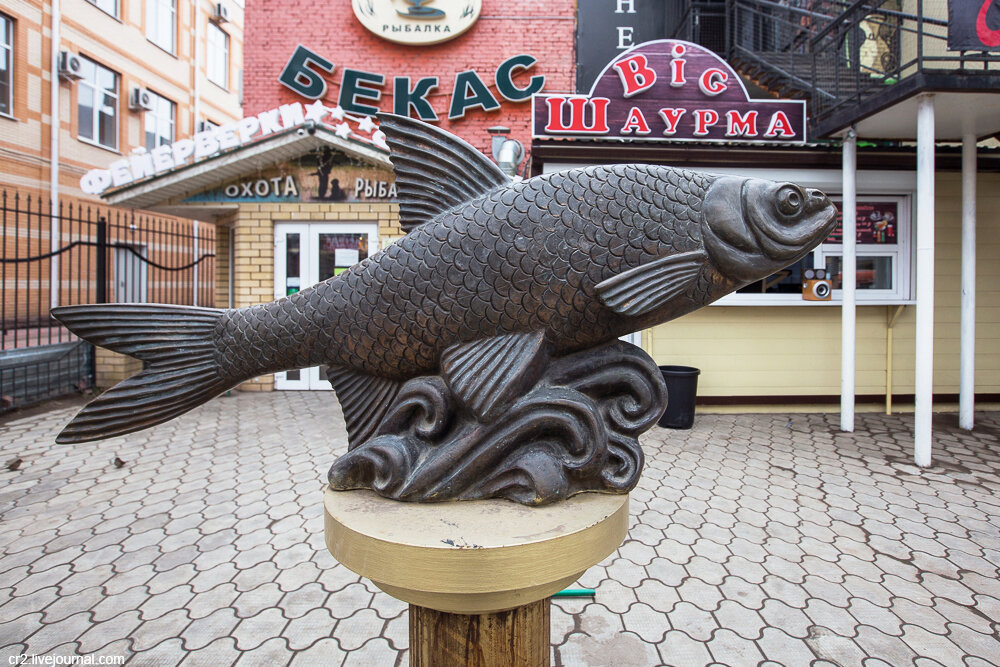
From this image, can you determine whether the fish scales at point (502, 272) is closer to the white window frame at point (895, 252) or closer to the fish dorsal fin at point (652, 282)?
the fish dorsal fin at point (652, 282)

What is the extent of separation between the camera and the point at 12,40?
1052 cm

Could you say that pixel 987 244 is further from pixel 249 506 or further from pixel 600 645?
pixel 249 506

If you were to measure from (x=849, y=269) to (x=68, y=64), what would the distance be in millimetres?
13820

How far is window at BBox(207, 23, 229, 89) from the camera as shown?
1648cm

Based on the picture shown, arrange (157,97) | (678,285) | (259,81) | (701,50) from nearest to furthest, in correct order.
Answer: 1. (678,285)
2. (701,50)
3. (259,81)
4. (157,97)

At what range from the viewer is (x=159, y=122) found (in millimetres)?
14500

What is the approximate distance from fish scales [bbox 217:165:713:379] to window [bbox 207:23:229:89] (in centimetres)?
1804

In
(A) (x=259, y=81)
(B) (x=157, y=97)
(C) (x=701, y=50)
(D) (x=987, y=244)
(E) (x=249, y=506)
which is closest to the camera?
(E) (x=249, y=506)

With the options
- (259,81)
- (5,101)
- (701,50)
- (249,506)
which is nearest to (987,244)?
(701,50)

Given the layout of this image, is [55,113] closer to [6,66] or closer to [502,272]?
[6,66]

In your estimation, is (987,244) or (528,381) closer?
(528,381)

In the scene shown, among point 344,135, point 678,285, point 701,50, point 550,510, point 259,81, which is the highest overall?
point 259,81

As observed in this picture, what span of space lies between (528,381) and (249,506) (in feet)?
10.0

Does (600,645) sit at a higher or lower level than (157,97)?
lower
